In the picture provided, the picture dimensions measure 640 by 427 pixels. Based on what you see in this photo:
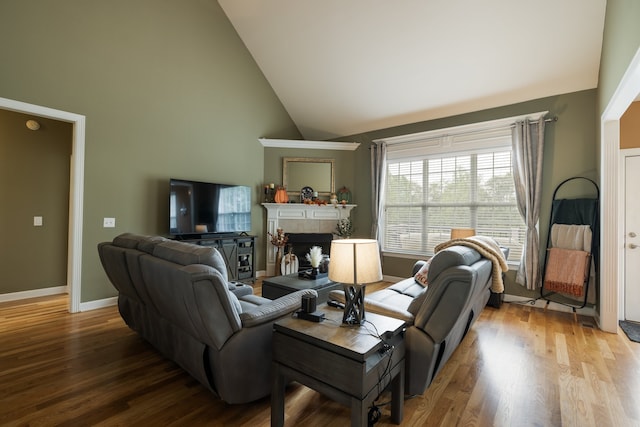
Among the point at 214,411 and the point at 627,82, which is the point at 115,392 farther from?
the point at 627,82

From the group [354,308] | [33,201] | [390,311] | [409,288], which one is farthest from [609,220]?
[33,201]

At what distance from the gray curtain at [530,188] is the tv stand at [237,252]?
406cm

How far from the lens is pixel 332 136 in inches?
251

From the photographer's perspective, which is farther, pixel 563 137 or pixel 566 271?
pixel 563 137

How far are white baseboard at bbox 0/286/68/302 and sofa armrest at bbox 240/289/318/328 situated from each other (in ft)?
13.9

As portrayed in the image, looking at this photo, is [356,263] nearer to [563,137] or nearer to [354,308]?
[354,308]

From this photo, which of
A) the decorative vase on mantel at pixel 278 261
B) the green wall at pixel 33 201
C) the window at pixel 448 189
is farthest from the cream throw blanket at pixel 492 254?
the green wall at pixel 33 201

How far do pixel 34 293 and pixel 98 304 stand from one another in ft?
4.25

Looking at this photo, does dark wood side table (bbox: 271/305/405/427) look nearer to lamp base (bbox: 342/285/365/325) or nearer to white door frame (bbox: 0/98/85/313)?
lamp base (bbox: 342/285/365/325)

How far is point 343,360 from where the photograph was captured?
143cm

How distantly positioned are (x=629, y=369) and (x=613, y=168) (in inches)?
77.0

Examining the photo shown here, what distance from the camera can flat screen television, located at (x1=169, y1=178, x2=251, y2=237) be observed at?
432 cm

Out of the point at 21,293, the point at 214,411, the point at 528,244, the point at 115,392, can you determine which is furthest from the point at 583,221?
the point at 21,293

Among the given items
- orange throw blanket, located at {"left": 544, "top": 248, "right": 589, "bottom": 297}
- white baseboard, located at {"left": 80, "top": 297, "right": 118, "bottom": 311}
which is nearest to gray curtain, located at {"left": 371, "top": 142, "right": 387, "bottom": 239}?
orange throw blanket, located at {"left": 544, "top": 248, "right": 589, "bottom": 297}
